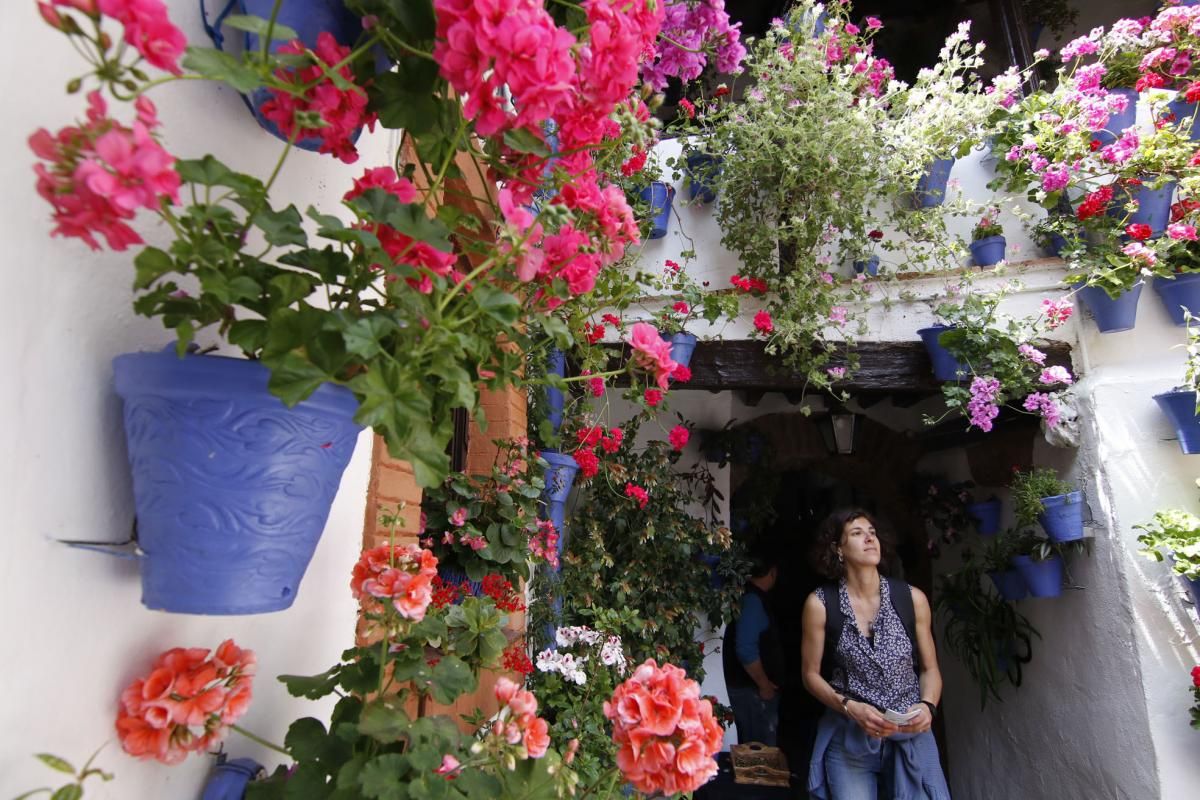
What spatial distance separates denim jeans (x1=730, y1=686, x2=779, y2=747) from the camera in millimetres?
4328

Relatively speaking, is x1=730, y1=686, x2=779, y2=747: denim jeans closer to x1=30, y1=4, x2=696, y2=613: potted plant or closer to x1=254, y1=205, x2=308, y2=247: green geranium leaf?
x1=30, y1=4, x2=696, y2=613: potted plant

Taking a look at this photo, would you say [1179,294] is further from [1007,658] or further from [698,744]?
[698,744]

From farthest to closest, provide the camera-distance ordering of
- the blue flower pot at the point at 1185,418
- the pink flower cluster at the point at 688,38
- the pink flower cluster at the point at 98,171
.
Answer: the blue flower pot at the point at 1185,418 → the pink flower cluster at the point at 688,38 → the pink flower cluster at the point at 98,171

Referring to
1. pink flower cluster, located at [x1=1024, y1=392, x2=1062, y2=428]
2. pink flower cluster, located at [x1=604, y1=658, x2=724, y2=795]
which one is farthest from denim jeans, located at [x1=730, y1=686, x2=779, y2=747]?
pink flower cluster, located at [x1=604, y1=658, x2=724, y2=795]

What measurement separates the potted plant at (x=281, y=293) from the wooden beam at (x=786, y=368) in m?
2.52

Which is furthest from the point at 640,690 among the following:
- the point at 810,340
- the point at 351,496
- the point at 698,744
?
the point at 810,340

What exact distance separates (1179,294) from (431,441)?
11.6 feet

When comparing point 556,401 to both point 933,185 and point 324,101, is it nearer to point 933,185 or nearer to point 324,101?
point 933,185

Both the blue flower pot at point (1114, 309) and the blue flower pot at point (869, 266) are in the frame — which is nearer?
the blue flower pot at point (1114, 309)

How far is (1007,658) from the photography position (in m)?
3.86

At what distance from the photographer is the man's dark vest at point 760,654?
14.4 ft

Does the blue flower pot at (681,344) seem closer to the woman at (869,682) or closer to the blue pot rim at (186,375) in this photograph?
the woman at (869,682)

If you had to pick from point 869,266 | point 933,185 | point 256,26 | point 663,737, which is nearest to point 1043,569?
point 869,266

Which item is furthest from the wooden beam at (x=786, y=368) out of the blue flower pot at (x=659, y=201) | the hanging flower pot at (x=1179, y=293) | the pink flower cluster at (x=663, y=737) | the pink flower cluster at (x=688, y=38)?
the pink flower cluster at (x=663, y=737)
